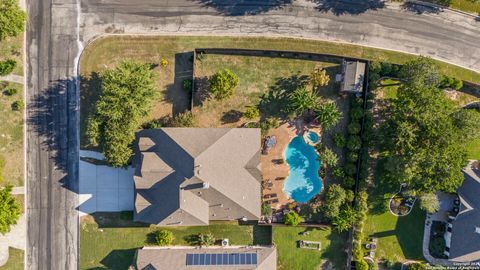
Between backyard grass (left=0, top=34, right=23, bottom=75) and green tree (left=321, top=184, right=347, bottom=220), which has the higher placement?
backyard grass (left=0, top=34, right=23, bottom=75)

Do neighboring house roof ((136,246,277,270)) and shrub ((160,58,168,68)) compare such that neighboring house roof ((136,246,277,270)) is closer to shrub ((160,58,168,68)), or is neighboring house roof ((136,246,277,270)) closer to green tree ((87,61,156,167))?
green tree ((87,61,156,167))

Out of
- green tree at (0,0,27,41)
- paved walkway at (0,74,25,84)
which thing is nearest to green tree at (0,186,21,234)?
paved walkway at (0,74,25,84)

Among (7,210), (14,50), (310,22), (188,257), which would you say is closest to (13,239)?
(7,210)

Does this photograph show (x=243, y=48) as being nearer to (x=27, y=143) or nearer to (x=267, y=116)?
(x=267, y=116)

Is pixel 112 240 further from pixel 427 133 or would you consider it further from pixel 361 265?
pixel 427 133

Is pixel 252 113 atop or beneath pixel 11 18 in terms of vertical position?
beneath

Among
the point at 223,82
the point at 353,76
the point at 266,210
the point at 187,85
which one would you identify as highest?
the point at 353,76

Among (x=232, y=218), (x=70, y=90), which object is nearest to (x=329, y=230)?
(x=232, y=218)
